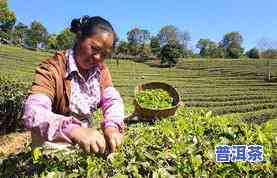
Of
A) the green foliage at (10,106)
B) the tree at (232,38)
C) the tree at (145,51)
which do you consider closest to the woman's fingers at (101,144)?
the green foliage at (10,106)

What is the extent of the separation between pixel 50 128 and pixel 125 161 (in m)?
0.45

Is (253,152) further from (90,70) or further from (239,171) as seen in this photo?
(90,70)

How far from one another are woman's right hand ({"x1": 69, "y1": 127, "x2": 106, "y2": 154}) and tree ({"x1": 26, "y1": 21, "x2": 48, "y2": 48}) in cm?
8936

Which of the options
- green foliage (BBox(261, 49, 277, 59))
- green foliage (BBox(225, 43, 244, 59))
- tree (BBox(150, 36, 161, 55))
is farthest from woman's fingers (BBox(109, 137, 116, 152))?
green foliage (BBox(225, 43, 244, 59))

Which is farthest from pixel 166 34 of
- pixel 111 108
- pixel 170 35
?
pixel 111 108

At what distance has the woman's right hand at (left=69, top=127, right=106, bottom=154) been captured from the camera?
1.84 meters

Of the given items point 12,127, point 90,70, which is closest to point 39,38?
point 12,127

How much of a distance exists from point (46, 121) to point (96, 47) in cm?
49

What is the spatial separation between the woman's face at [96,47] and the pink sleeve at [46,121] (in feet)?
1.22

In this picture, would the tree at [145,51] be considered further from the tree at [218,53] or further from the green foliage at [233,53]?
the green foliage at [233,53]

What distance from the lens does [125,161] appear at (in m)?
2.22

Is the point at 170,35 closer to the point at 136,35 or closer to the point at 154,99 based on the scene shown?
the point at 136,35

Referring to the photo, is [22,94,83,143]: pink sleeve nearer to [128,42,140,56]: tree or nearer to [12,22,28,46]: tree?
[128,42,140,56]: tree

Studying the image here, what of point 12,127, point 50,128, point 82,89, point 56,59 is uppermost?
point 56,59
